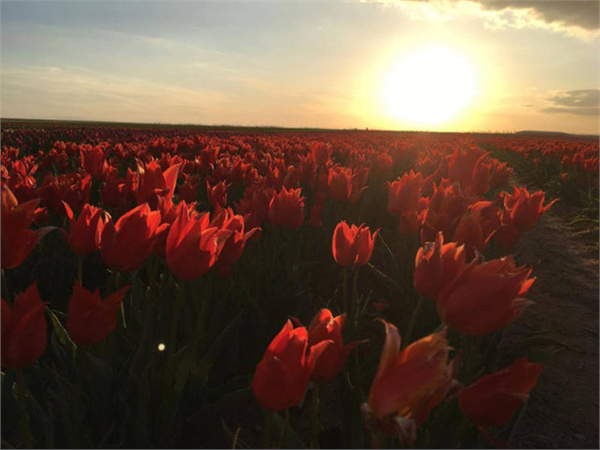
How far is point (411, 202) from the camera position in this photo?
3318mm

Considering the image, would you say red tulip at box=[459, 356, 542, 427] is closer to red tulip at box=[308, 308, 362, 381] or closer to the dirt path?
red tulip at box=[308, 308, 362, 381]

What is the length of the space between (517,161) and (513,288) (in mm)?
20505

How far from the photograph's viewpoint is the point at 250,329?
2.49 metres

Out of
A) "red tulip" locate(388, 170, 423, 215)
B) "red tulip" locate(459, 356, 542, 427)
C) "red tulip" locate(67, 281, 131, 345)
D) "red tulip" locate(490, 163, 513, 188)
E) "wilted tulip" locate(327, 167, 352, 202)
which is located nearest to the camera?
"red tulip" locate(459, 356, 542, 427)

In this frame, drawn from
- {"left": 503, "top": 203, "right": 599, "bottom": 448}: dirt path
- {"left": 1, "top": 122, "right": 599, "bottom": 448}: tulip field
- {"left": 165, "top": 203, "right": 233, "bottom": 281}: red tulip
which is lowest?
{"left": 503, "top": 203, "right": 599, "bottom": 448}: dirt path

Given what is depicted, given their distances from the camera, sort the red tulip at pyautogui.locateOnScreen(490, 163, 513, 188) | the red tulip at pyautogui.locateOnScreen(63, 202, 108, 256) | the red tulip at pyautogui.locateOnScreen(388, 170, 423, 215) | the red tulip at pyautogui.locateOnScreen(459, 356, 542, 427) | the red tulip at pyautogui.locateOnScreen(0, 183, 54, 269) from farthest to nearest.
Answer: the red tulip at pyautogui.locateOnScreen(490, 163, 513, 188), the red tulip at pyautogui.locateOnScreen(388, 170, 423, 215), the red tulip at pyautogui.locateOnScreen(63, 202, 108, 256), the red tulip at pyautogui.locateOnScreen(0, 183, 54, 269), the red tulip at pyautogui.locateOnScreen(459, 356, 542, 427)

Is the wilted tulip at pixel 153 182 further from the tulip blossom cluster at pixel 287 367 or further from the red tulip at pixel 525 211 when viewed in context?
the red tulip at pixel 525 211

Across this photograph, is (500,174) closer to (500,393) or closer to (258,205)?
(258,205)

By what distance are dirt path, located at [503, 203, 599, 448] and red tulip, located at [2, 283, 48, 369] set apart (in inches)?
59.2

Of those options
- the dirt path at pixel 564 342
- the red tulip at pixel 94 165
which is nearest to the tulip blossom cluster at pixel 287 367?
the dirt path at pixel 564 342

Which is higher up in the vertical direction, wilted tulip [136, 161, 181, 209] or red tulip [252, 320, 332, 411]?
wilted tulip [136, 161, 181, 209]

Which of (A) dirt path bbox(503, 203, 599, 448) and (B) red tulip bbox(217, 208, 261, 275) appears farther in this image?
(A) dirt path bbox(503, 203, 599, 448)

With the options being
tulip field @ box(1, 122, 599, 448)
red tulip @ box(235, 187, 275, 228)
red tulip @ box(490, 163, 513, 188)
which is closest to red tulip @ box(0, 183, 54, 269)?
tulip field @ box(1, 122, 599, 448)

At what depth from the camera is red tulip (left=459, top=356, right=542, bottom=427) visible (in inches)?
39.7
